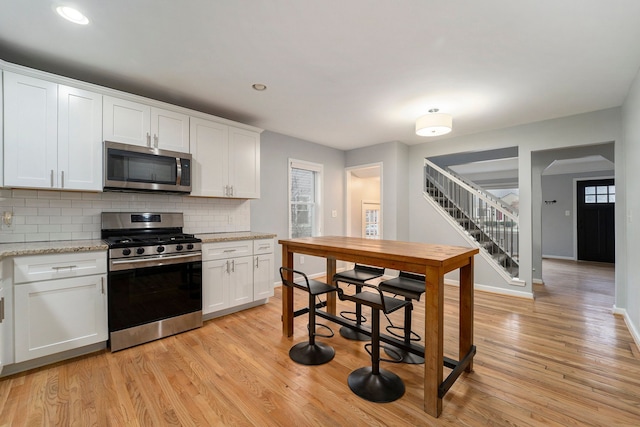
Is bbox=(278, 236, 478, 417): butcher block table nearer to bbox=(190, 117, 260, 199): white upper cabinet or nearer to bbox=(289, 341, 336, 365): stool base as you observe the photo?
bbox=(289, 341, 336, 365): stool base

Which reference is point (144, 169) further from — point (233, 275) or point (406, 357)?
point (406, 357)

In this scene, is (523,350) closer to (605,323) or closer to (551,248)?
(605,323)

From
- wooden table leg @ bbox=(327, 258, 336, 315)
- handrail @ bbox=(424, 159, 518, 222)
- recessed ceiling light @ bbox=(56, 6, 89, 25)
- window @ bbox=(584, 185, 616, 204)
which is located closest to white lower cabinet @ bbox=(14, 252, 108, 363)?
recessed ceiling light @ bbox=(56, 6, 89, 25)

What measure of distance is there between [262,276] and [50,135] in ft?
8.12

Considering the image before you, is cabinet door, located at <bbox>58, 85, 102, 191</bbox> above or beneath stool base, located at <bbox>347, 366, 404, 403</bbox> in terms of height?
above

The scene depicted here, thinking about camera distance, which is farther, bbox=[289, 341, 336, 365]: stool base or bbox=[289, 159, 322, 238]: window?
bbox=[289, 159, 322, 238]: window

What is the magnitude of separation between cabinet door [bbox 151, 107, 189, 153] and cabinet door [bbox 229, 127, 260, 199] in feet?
A: 1.84

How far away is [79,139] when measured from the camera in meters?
2.52

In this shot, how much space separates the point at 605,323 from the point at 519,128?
2.71 m

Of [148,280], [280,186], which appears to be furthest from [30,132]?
[280,186]

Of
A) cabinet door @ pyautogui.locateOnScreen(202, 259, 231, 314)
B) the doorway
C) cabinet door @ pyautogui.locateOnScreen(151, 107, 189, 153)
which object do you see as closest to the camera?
cabinet door @ pyautogui.locateOnScreen(151, 107, 189, 153)

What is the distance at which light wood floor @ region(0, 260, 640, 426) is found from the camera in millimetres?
1696

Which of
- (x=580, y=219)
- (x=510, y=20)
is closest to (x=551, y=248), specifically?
(x=580, y=219)

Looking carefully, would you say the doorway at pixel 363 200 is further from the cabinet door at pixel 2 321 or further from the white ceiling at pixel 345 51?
the cabinet door at pixel 2 321
